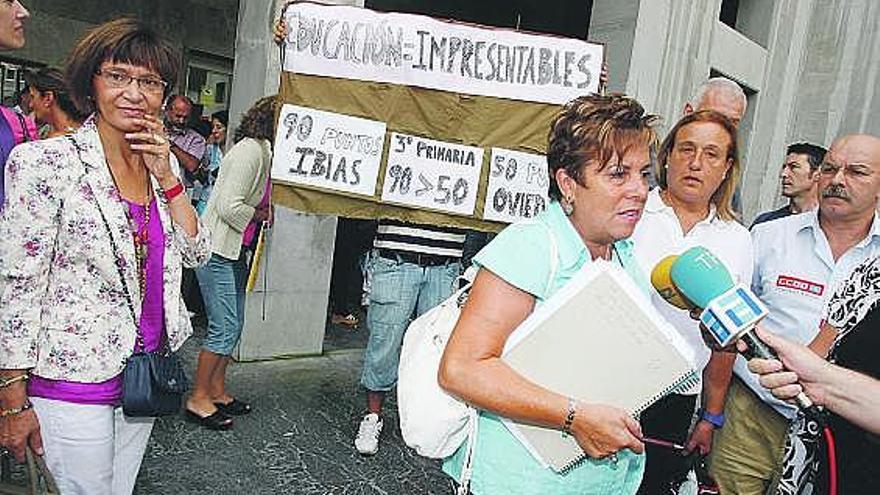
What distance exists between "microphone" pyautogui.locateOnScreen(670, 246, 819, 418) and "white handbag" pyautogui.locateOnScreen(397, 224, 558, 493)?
0.34 meters

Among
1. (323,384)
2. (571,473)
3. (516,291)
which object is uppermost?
(516,291)

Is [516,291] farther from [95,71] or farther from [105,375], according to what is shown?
[95,71]

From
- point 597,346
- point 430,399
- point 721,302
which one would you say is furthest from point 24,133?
point 721,302

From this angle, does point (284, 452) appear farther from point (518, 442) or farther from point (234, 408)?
point (518, 442)

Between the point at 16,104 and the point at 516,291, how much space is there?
26.0ft

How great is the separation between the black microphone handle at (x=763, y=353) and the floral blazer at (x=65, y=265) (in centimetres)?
176

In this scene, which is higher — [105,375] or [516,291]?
[516,291]

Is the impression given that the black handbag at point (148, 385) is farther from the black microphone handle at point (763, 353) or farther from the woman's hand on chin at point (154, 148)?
the black microphone handle at point (763, 353)

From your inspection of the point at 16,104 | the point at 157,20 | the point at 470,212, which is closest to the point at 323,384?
the point at 470,212

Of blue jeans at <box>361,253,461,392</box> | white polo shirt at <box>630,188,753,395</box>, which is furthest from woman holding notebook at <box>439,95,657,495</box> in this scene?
blue jeans at <box>361,253,461,392</box>

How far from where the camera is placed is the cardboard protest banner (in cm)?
424

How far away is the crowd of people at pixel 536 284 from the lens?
1.80 metres

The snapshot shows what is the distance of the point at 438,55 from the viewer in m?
4.30

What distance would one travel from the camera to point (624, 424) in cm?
173
